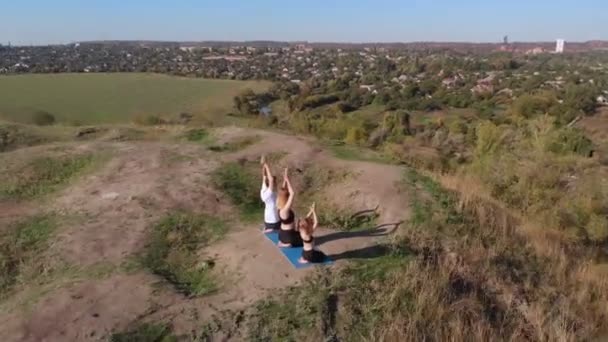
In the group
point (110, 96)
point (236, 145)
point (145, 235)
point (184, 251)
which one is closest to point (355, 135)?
point (236, 145)

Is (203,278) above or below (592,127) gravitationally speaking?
above

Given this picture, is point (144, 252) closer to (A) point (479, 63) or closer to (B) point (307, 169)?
(B) point (307, 169)

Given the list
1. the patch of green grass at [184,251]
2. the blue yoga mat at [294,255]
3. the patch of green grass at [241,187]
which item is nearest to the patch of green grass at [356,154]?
the patch of green grass at [241,187]

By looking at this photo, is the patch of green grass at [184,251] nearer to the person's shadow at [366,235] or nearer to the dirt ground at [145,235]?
the dirt ground at [145,235]

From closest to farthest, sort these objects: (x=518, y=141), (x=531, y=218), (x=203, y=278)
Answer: (x=203, y=278), (x=531, y=218), (x=518, y=141)

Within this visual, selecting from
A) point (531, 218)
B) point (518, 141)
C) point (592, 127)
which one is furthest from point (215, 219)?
point (592, 127)

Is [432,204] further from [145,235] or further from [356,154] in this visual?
[145,235]
